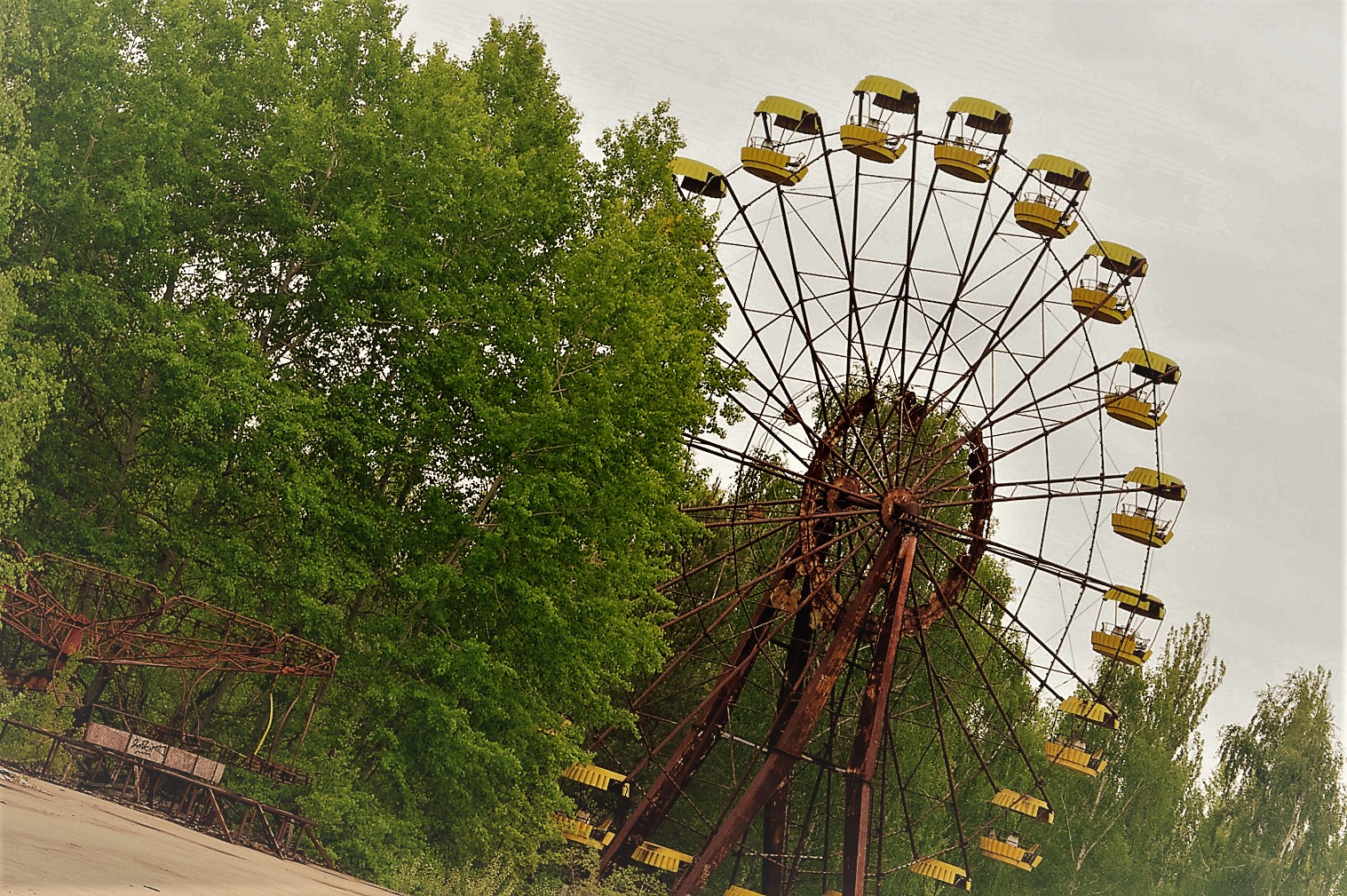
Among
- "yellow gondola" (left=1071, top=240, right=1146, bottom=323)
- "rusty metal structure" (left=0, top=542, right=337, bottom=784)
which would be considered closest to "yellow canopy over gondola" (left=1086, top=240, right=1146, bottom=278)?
"yellow gondola" (left=1071, top=240, right=1146, bottom=323)

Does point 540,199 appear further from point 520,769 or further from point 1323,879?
point 1323,879

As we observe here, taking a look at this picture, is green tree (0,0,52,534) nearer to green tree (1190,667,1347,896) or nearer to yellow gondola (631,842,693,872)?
yellow gondola (631,842,693,872)

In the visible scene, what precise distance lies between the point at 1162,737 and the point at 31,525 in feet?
141

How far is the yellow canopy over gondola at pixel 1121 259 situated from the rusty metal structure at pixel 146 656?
1940 centimetres

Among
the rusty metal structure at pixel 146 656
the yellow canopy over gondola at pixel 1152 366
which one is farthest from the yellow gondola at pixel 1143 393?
the rusty metal structure at pixel 146 656

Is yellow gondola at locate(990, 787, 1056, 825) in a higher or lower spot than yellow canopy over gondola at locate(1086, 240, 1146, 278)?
lower

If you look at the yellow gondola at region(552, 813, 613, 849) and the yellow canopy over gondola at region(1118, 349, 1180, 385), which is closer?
the yellow gondola at region(552, 813, 613, 849)

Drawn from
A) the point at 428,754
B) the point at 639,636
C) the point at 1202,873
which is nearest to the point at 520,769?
the point at 428,754

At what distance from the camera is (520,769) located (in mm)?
24484

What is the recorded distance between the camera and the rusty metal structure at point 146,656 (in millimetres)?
21453

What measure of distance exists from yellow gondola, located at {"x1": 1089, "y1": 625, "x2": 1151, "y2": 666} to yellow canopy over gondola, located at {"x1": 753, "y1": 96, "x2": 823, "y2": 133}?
44.6ft

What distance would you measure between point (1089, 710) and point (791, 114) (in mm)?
15561

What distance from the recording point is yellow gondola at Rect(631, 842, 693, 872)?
101 feet

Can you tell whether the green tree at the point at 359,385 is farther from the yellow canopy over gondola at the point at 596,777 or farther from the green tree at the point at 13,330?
the yellow canopy over gondola at the point at 596,777
